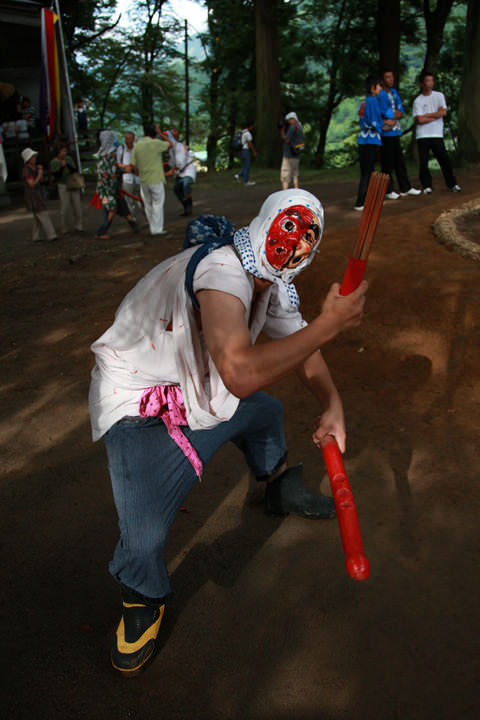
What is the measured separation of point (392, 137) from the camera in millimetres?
8805

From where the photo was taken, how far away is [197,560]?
8.85 ft

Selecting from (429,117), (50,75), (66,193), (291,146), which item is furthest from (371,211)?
(50,75)

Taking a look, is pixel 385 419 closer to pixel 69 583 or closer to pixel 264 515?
pixel 264 515

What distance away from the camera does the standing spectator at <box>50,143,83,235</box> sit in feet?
33.6

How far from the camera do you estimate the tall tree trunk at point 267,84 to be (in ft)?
56.7

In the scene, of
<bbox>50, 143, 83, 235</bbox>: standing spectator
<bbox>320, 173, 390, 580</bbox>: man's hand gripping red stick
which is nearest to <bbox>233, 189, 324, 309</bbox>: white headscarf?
<bbox>320, 173, 390, 580</bbox>: man's hand gripping red stick

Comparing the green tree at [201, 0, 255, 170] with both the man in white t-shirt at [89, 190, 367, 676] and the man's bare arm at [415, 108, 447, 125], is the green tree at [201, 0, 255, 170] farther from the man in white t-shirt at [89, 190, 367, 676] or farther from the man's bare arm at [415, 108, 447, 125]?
the man in white t-shirt at [89, 190, 367, 676]

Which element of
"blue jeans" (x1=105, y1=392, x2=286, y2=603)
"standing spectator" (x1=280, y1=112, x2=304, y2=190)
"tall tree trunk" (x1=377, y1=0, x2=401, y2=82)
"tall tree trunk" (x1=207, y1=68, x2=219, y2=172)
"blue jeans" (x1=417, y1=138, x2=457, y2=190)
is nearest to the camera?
"blue jeans" (x1=105, y1=392, x2=286, y2=603)

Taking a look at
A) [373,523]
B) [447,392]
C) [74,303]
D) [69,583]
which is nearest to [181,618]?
[69,583]

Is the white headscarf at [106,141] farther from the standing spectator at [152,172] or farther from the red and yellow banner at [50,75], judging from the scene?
the red and yellow banner at [50,75]

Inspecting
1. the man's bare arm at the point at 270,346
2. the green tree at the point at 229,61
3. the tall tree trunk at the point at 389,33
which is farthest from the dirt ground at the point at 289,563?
the green tree at the point at 229,61

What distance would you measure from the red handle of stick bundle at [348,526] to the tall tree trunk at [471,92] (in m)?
12.0

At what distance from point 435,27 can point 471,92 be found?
8965 mm

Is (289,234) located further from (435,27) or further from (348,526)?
(435,27)
